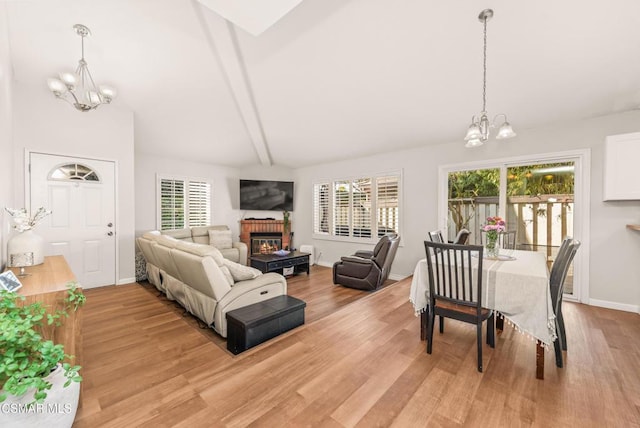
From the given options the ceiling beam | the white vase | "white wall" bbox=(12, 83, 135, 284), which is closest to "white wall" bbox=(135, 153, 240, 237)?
"white wall" bbox=(12, 83, 135, 284)

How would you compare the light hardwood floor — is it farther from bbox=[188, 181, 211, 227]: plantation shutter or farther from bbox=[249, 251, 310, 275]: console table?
bbox=[188, 181, 211, 227]: plantation shutter

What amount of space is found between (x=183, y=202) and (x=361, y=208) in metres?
4.35

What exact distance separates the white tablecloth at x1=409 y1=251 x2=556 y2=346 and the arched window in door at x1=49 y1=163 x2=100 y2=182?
5.39m

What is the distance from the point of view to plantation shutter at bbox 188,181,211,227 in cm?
646

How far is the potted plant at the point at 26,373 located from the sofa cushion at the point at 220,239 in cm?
483

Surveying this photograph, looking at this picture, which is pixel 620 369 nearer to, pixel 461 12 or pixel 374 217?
pixel 461 12

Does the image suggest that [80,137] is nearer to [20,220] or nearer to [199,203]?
[20,220]

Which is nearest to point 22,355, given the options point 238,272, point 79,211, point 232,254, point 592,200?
point 238,272

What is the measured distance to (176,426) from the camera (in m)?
1.46

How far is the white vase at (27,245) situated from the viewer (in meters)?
2.15

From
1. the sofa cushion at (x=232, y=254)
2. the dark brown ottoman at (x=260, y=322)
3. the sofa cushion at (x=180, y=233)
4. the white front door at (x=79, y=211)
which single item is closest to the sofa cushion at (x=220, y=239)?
the sofa cushion at (x=232, y=254)

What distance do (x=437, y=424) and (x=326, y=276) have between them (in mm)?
3990

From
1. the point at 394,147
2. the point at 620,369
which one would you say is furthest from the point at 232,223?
the point at 620,369

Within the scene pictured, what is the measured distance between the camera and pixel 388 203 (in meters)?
5.51
